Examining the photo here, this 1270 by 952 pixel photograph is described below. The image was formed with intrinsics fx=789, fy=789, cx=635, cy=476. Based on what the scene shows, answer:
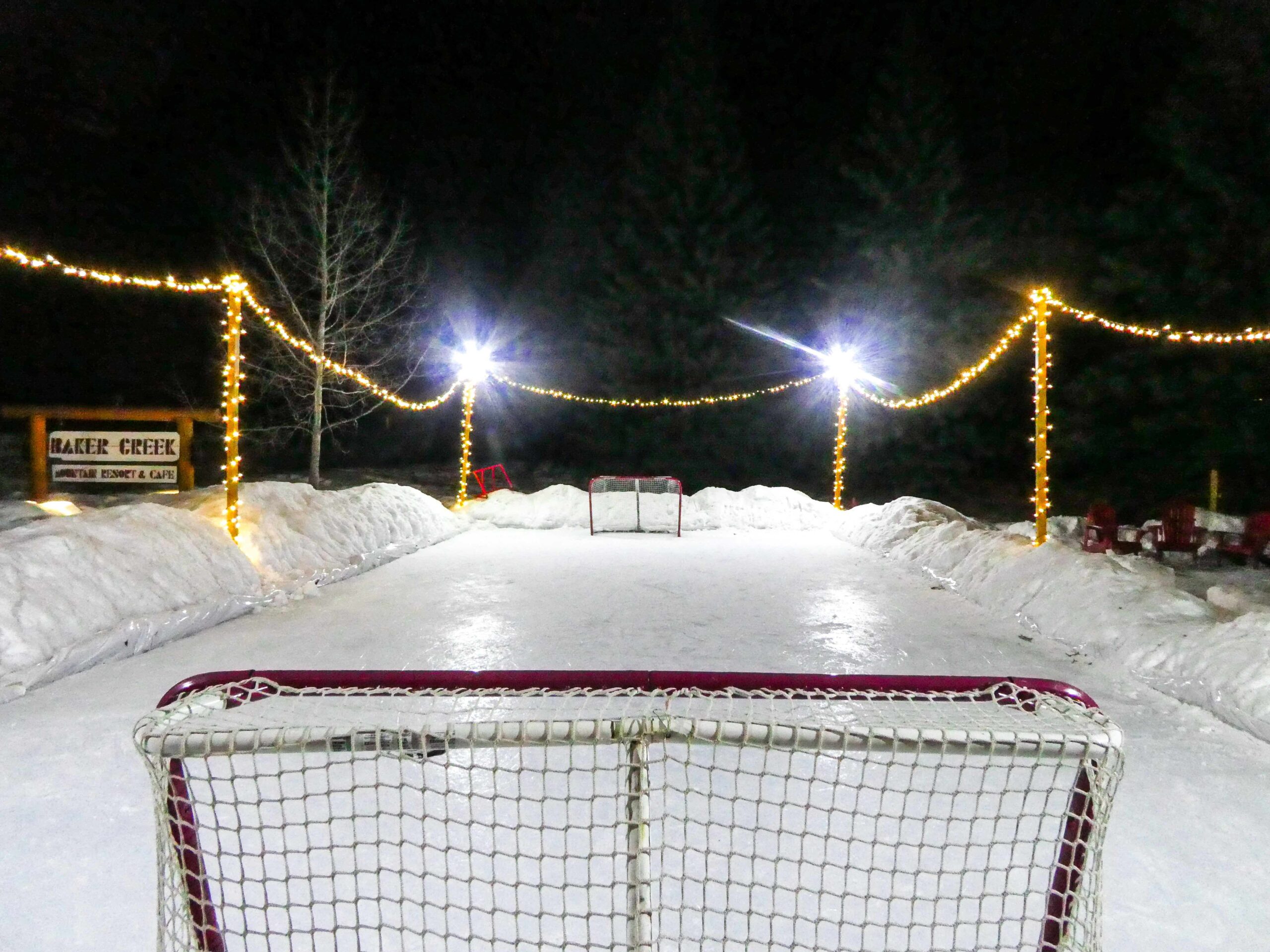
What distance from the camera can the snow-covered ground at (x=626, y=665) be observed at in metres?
2.50

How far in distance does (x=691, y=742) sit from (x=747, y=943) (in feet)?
1.82

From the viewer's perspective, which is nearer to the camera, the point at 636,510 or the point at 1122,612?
the point at 1122,612

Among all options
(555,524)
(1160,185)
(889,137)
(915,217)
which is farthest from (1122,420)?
(555,524)

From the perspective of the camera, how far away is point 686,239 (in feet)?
92.7

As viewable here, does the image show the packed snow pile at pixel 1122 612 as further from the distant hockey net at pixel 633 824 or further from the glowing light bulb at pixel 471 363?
the glowing light bulb at pixel 471 363

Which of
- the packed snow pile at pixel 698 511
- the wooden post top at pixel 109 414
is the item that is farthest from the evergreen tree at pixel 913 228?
the wooden post top at pixel 109 414

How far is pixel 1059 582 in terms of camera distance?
6391mm

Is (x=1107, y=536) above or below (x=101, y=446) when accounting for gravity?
below

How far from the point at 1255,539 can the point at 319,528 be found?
1039 centimetres

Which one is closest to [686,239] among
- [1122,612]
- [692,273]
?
[692,273]

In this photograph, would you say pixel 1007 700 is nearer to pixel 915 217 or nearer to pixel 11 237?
pixel 915 217

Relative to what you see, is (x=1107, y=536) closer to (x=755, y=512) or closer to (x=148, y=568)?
(x=755, y=512)

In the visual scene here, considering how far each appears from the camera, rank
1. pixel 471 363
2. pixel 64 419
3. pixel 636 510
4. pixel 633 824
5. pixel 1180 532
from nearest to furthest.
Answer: pixel 633 824
pixel 1180 532
pixel 64 419
pixel 636 510
pixel 471 363

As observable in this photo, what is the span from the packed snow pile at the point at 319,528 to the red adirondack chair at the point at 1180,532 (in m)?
9.24
